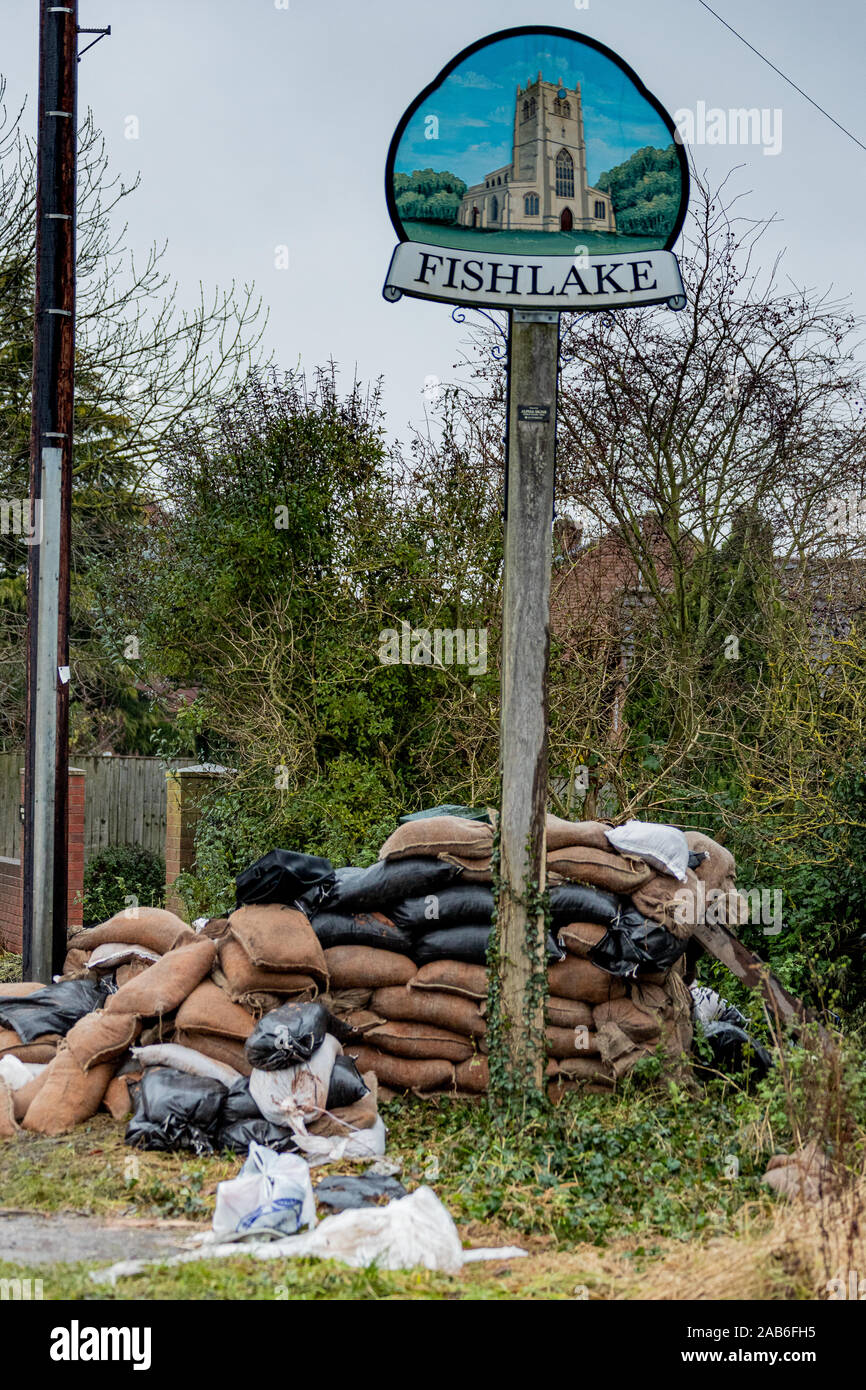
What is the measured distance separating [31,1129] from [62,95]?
20.8 feet

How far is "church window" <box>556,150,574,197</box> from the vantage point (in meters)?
6.01

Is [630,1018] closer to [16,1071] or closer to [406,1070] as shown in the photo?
[406,1070]

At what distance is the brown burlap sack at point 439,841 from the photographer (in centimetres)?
636

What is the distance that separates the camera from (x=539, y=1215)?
15.2ft

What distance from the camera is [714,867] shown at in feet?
21.8

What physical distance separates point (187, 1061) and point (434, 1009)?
1.28 metres

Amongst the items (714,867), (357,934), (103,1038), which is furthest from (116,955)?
(714,867)

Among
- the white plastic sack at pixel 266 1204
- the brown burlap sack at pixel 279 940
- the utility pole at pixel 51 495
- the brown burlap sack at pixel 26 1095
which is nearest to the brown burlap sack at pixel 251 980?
the brown burlap sack at pixel 279 940

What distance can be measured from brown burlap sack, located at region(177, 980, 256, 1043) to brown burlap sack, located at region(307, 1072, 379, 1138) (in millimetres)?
571

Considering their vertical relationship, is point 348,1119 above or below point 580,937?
below

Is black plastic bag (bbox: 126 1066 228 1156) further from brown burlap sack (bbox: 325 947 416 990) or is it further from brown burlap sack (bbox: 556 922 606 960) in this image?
brown burlap sack (bbox: 556 922 606 960)

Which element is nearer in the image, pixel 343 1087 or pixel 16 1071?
pixel 343 1087
